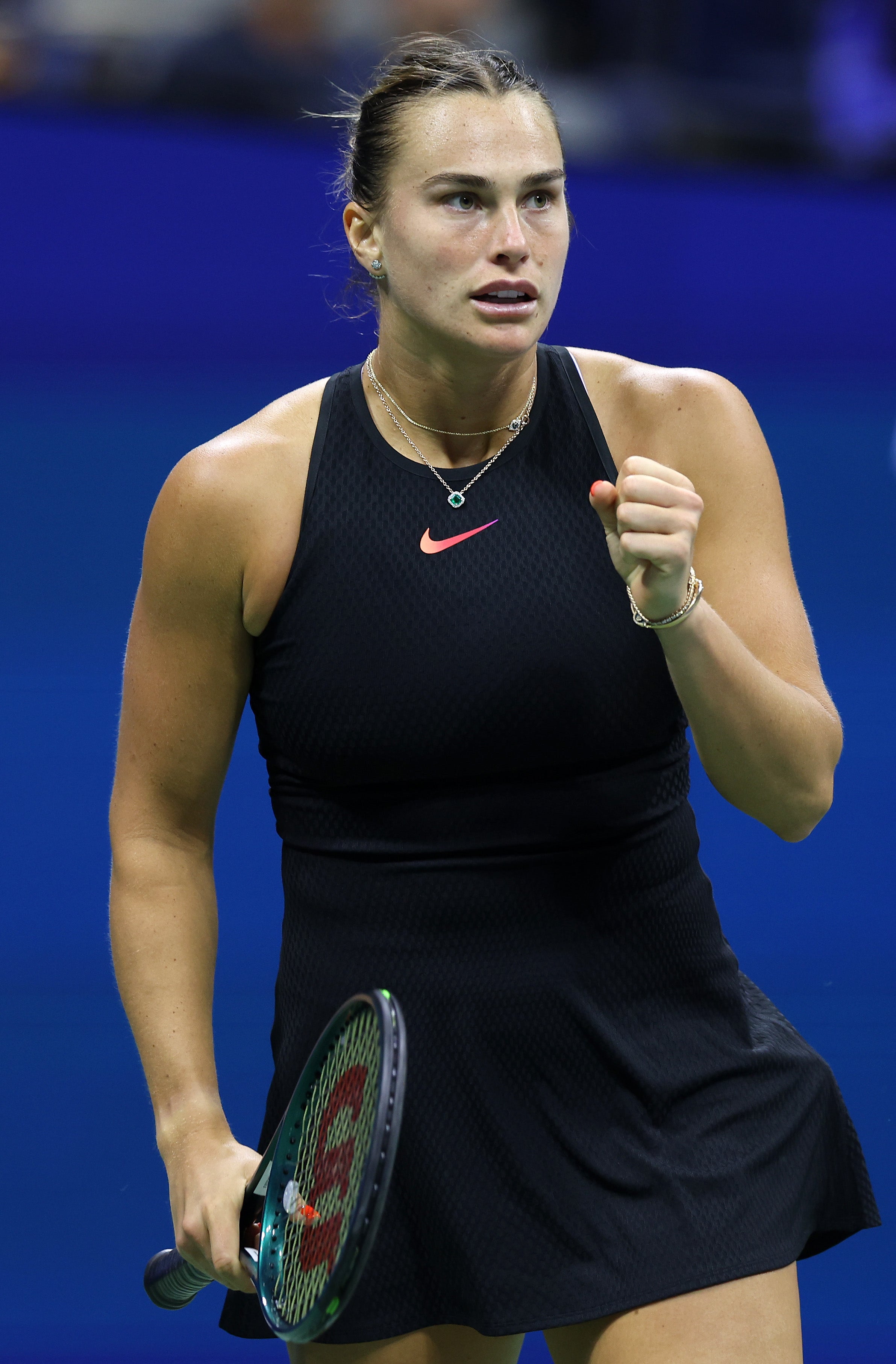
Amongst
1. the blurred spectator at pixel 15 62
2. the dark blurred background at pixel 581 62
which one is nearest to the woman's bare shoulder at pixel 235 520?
the dark blurred background at pixel 581 62

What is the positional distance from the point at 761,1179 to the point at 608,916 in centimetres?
26

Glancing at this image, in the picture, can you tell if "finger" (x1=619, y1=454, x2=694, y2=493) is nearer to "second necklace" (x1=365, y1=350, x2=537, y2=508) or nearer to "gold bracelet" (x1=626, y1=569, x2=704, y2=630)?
"gold bracelet" (x1=626, y1=569, x2=704, y2=630)

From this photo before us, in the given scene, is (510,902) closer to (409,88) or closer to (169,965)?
(169,965)

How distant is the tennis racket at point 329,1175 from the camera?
1178 mm

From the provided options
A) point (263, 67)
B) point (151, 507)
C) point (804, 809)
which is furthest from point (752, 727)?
point (263, 67)

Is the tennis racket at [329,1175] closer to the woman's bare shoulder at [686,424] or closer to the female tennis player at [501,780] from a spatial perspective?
the female tennis player at [501,780]

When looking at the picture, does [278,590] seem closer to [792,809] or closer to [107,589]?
[792,809]

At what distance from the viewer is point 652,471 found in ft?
4.57

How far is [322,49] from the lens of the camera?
7.04 metres

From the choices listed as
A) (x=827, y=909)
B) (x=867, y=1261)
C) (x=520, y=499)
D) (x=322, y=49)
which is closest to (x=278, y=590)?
(x=520, y=499)

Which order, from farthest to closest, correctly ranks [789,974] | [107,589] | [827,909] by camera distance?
1. [107,589]
2. [827,909]
3. [789,974]

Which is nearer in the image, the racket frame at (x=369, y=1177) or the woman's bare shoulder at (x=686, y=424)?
the racket frame at (x=369, y=1177)

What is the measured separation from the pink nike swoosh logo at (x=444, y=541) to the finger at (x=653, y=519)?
25 centimetres

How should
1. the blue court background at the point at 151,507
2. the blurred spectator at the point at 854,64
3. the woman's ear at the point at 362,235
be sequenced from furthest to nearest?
the blurred spectator at the point at 854,64 → the blue court background at the point at 151,507 → the woman's ear at the point at 362,235
